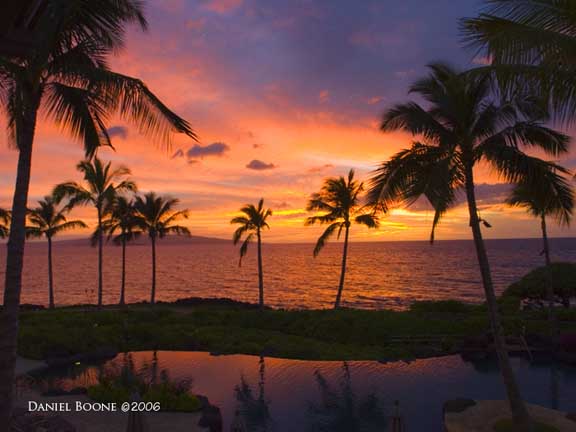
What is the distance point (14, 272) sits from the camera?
812cm

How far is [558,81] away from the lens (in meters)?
6.42

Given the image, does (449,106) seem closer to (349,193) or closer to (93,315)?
(349,193)

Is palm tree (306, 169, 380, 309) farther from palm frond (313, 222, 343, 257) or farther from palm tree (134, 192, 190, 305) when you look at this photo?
palm tree (134, 192, 190, 305)

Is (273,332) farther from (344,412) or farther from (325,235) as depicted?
(344,412)

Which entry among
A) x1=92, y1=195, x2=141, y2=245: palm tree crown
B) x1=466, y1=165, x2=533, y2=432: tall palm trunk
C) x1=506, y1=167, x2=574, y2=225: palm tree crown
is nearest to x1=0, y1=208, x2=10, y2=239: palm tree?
x1=92, y1=195, x2=141, y2=245: palm tree crown

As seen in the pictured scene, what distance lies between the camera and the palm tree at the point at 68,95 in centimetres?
773

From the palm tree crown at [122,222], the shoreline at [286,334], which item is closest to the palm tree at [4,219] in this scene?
the shoreline at [286,334]

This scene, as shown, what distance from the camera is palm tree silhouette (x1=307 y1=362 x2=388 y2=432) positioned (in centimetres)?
1325

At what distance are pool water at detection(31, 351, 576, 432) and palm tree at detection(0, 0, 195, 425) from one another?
25.3 feet

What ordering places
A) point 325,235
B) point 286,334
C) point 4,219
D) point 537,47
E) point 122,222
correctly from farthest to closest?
point 122,222 < point 325,235 < point 4,219 < point 286,334 < point 537,47

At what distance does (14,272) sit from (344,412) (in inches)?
445

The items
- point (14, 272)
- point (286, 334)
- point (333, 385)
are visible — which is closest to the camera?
point (14, 272)

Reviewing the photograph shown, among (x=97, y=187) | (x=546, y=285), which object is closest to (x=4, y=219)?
(x=97, y=187)

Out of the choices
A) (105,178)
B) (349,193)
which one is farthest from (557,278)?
(105,178)
